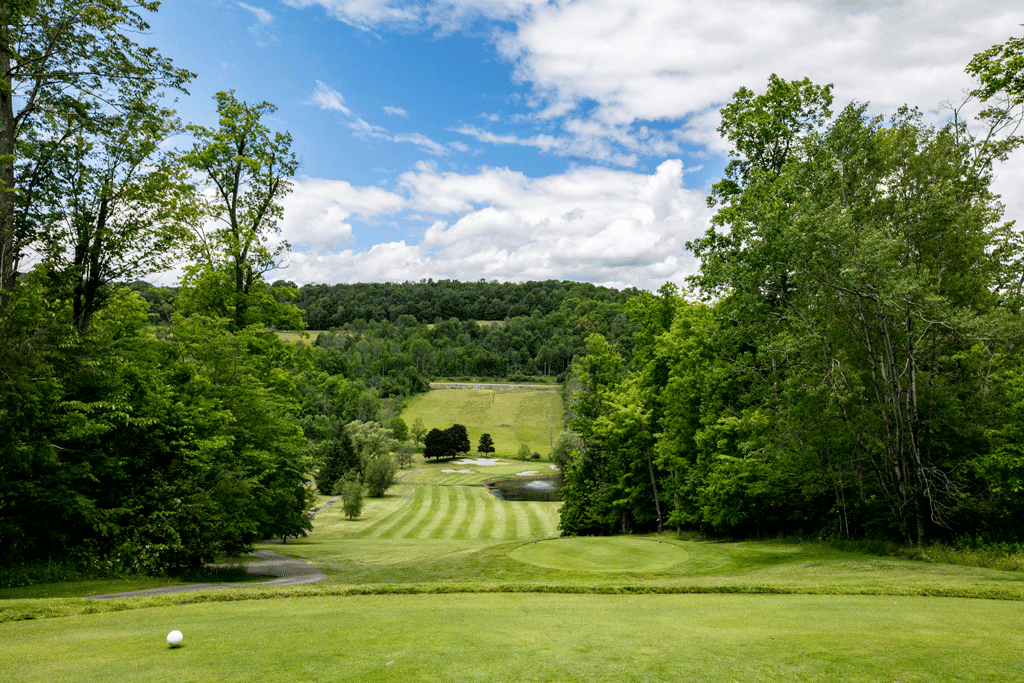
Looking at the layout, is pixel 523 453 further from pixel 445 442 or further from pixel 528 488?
pixel 528 488

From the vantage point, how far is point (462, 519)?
49.0 metres

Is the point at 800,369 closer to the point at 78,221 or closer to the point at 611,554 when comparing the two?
the point at 611,554

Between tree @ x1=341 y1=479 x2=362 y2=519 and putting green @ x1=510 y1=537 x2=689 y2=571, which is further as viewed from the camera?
tree @ x1=341 y1=479 x2=362 y2=519

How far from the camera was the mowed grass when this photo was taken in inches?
4200

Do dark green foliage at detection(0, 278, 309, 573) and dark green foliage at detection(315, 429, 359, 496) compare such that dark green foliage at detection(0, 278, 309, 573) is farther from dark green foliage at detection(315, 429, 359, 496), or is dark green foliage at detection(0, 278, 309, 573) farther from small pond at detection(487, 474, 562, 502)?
small pond at detection(487, 474, 562, 502)

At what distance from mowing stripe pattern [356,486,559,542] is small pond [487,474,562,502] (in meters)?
3.63

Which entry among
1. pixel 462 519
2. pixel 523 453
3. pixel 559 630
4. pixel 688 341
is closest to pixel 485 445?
pixel 523 453

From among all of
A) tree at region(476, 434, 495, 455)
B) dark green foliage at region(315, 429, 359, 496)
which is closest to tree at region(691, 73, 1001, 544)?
dark green foliage at region(315, 429, 359, 496)

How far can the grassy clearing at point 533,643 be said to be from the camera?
16.8 ft

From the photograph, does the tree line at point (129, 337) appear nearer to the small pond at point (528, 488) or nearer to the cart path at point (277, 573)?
the cart path at point (277, 573)

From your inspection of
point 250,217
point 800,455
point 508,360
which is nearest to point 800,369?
point 800,455

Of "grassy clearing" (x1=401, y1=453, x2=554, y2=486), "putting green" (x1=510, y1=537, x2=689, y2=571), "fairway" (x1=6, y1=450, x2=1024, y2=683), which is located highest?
"fairway" (x1=6, y1=450, x2=1024, y2=683)

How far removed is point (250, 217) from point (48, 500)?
12.6 meters

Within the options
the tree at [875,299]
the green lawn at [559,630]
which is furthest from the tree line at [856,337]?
the green lawn at [559,630]
